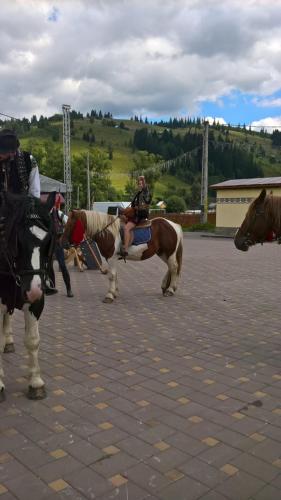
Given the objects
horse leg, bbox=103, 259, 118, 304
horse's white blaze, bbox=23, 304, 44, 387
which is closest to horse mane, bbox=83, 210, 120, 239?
horse leg, bbox=103, 259, 118, 304

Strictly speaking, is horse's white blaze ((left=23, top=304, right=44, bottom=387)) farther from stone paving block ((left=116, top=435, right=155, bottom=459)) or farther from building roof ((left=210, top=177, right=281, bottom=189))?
building roof ((left=210, top=177, right=281, bottom=189))

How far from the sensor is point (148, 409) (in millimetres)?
3732

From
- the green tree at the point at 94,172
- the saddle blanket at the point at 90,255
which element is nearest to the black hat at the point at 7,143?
the saddle blanket at the point at 90,255

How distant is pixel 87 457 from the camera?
298 cm

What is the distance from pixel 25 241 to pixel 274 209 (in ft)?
10.7

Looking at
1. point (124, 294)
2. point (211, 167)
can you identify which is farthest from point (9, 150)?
point (211, 167)

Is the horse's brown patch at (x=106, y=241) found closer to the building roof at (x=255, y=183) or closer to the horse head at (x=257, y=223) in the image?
the horse head at (x=257, y=223)

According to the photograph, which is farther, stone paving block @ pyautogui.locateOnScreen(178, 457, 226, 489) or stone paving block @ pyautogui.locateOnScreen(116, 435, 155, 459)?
stone paving block @ pyautogui.locateOnScreen(116, 435, 155, 459)

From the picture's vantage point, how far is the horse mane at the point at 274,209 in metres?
5.18

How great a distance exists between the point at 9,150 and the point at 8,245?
89cm

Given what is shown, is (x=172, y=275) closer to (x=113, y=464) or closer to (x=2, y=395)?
(x=2, y=395)

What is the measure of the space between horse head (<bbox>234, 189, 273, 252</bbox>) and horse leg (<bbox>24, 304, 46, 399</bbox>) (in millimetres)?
2987

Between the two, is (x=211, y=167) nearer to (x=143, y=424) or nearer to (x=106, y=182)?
(x=106, y=182)

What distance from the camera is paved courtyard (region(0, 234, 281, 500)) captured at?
2.73 m
